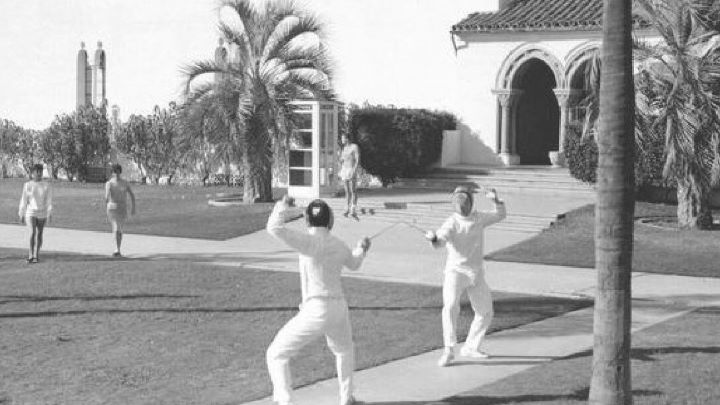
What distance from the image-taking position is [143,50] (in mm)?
36125

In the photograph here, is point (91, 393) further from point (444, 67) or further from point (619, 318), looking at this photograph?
point (444, 67)

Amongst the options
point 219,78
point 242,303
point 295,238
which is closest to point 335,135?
point 219,78

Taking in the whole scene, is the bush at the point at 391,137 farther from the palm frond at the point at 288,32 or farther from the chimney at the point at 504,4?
the chimney at the point at 504,4

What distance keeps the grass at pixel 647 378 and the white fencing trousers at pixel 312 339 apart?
37.9 inches

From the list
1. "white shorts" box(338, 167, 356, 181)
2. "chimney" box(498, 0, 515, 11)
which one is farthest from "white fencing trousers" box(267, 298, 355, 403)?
"chimney" box(498, 0, 515, 11)

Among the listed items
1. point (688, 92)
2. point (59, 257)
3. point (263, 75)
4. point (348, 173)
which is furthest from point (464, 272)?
point (263, 75)

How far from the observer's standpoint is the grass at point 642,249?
1800cm

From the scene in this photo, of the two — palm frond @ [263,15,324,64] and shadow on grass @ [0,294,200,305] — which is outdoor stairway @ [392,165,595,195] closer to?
palm frond @ [263,15,324,64]

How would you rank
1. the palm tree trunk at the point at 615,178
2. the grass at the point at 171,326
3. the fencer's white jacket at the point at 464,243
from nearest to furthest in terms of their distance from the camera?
1. the palm tree trunk at the point at 615,178
2. the grass at the point at 171,326
3. the fencer's white jacket at the point at 464,243

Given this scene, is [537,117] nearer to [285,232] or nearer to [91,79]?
Result: [91,79]

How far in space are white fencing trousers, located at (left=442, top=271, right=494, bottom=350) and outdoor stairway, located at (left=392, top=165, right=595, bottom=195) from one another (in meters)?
14.4

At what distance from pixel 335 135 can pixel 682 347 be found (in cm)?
1552

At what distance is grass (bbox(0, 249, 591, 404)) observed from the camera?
10.6 metres

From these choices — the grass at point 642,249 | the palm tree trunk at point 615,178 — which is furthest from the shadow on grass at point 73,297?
the palm tree trunk at point 615,178
